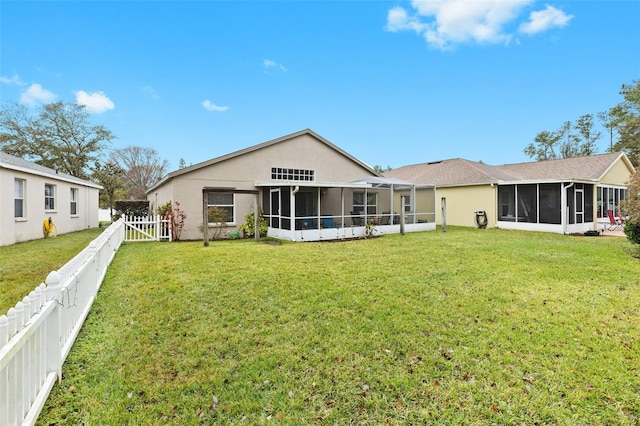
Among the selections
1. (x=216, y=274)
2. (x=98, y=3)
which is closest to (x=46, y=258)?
(x=216, y=274)

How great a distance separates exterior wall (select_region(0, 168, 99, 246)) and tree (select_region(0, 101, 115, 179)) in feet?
59.1

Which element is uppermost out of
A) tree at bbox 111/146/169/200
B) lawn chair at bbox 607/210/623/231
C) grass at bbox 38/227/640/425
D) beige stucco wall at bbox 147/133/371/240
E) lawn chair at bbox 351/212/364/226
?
tree at bbox 111/146/169/200

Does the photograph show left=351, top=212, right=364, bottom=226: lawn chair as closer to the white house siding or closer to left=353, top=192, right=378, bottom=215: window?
left=353, top=192, right=378, bottom=215: window

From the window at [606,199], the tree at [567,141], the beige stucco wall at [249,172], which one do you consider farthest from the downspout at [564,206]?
the tree at [567,141]

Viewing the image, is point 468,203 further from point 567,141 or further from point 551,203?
point 567,141

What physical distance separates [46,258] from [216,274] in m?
5.54

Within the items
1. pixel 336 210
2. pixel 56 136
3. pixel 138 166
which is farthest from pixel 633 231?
pixel 138 166

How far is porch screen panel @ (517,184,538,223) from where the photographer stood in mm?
16281

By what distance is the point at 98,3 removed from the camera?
39.0ft

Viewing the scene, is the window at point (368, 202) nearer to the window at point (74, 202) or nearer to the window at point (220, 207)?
the window at point (220, 207)

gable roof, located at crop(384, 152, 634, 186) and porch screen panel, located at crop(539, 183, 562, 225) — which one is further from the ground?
gable roof, located at crop(384, 152, 634, 186)

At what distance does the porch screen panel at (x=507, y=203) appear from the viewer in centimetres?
1730

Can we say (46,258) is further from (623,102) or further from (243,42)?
(623,102)

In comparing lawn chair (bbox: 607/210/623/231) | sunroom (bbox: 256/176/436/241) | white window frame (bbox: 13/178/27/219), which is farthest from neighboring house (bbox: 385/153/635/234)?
white window frame (bbox: 13/178/27/219)
